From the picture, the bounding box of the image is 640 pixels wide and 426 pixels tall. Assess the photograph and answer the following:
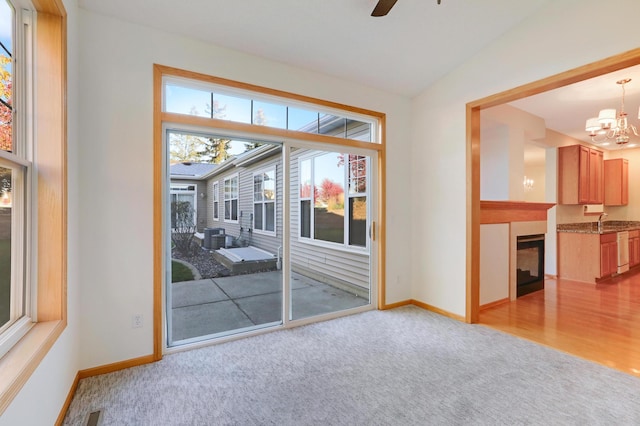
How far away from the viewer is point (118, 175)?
2492mm

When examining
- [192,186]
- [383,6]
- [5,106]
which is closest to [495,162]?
[383,6]

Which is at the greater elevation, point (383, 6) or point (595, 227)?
point (383, 6)

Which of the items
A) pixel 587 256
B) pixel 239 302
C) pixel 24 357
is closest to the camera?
pixel 24 357

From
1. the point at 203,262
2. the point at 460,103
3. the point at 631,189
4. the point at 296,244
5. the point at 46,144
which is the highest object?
Answer: the point at 460,103

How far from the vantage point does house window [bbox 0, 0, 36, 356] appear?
1.55m

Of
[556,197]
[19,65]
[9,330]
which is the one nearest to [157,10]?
[19,65]

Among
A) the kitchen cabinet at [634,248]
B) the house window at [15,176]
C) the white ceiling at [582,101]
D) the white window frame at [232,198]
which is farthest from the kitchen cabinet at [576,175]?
the house window at [15,176]

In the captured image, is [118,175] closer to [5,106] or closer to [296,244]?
[5,106]

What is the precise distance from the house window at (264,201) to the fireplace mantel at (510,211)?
273 cm

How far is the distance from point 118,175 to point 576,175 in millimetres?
7469

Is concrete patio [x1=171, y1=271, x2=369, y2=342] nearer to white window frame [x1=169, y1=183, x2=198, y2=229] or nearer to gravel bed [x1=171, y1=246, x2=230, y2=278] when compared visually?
gravel bed [x1=171, y1=246, x2=230, y2=278]

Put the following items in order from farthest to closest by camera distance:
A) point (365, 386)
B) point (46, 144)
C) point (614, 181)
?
point (614, 181) < point (365, 386) < point (46, 144)

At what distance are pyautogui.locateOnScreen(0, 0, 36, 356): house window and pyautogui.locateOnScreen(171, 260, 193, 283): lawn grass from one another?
1104 millimetres

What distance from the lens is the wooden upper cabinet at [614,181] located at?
666cm
